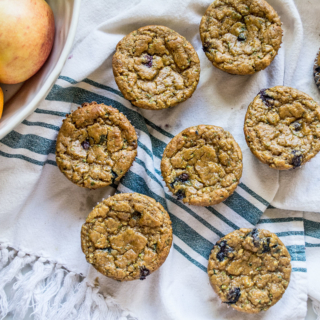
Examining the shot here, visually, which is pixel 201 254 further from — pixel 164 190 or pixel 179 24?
pixel 179 24

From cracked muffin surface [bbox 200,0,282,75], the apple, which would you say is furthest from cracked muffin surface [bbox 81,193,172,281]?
cracked muffin surface [bbox 200,0,282,75]

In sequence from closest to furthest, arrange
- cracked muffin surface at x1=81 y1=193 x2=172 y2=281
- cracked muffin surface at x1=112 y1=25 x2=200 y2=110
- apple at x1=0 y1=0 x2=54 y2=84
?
1. apple at x1=0 y1=0 x2=54 y2=84
2. cracked muffin surface at x1=81 y1=193 x2=172 y2=281
3. cracked muffin surface at x1=112 y1=25 x2=200 y2=110

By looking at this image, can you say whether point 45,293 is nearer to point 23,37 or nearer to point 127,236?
point 127,236

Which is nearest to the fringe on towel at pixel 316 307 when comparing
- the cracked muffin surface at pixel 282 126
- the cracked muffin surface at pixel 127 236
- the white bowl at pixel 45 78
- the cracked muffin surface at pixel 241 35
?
the cracked muffin surface at pixel 282 126

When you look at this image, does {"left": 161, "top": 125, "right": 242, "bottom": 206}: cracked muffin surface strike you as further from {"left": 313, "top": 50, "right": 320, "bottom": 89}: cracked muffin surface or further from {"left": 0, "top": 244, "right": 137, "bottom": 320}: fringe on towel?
{"left": 0, "top": 244, "right": 137, "bottom": 320}: fringe on towel

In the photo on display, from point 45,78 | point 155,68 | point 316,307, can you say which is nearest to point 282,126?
point 155,68

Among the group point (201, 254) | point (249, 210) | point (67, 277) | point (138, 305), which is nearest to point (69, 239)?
point (67, 277)
